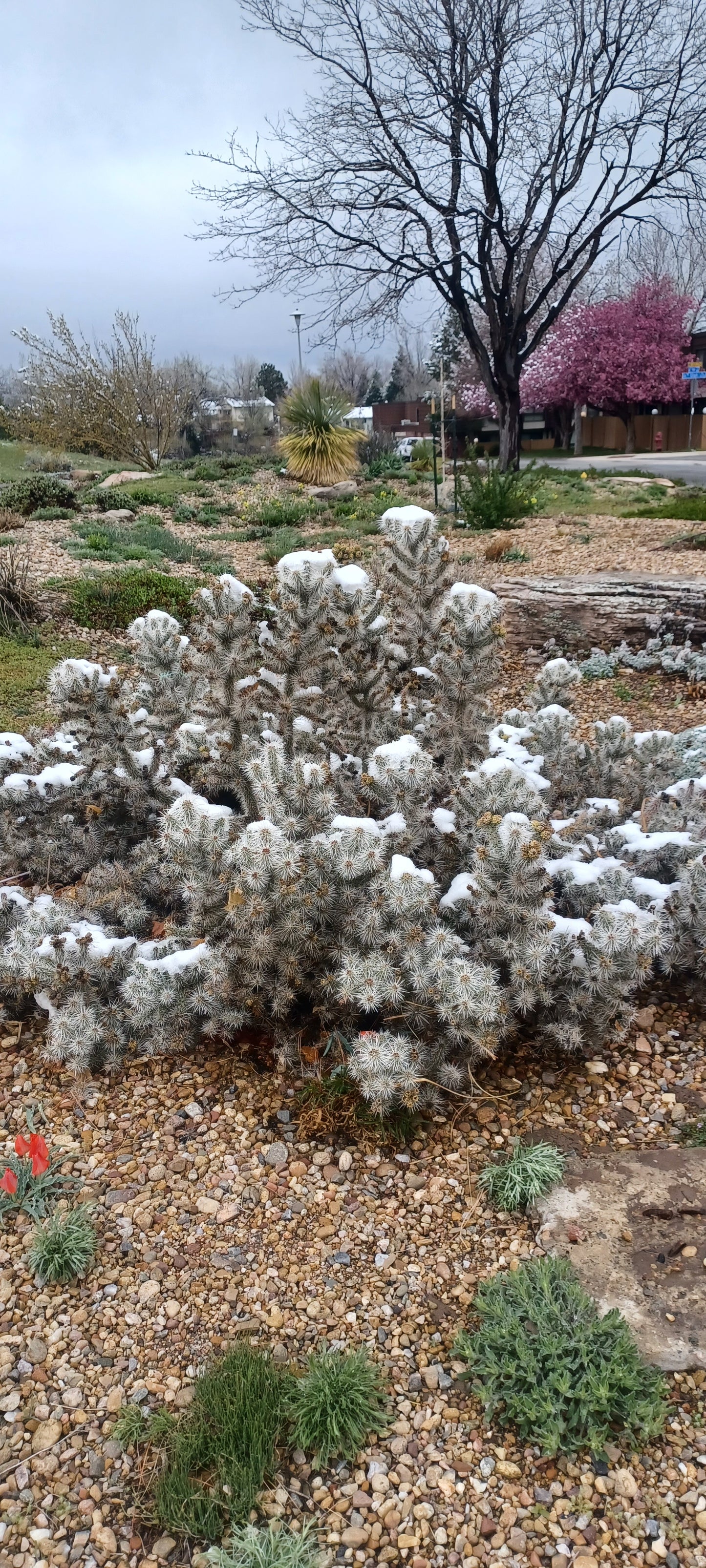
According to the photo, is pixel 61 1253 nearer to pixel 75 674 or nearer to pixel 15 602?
pixel 75 674

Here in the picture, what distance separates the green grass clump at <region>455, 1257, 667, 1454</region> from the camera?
65.2 inches

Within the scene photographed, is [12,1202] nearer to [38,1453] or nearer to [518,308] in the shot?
[38,1453]

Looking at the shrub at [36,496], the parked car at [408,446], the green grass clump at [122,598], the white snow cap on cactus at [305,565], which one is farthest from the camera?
the parked car at [408,446]

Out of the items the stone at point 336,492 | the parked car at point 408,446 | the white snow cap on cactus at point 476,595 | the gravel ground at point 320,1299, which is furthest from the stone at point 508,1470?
the parked car at point 408,446

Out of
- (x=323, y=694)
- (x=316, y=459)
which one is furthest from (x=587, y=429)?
(x=323, y=694)

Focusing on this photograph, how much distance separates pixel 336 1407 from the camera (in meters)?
1.70

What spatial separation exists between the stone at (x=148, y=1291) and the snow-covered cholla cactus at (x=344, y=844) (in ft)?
2.11

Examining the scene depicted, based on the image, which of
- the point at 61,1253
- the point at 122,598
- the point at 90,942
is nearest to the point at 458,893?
the point at 90,942

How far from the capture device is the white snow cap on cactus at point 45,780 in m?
3.20

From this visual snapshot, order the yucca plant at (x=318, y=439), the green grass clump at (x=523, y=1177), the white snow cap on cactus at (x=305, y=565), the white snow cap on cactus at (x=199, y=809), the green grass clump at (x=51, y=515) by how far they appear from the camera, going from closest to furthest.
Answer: the green grass clump at (x=523, y=1177) < the white snow cap on cactus at (x=199, y=809) < the white snow cap on cactus at (x=305, y=565) < the green grass clump at (x=51, y=515) < the yucca plant at (x=318, y=439)

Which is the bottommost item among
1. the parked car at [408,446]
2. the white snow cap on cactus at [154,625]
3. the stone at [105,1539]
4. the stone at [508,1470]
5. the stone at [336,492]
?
the stone at [105,1539]

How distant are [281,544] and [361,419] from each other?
94.5 feet

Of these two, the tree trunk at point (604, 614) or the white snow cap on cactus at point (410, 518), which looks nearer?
the white snow cap on cactus at point (410, 518)

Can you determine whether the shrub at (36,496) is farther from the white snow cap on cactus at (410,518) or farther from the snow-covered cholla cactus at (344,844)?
the white snow cap on cactus at (410,518)
